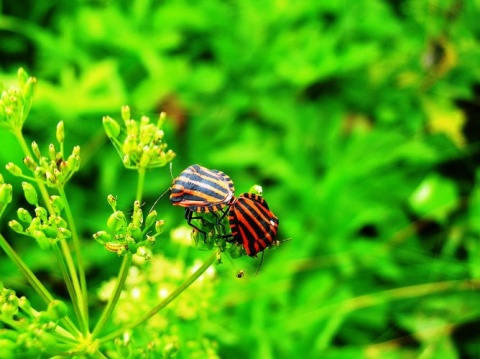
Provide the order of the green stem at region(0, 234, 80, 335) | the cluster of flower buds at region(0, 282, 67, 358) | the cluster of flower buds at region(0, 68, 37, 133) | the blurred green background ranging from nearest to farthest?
the cluster of flower buds at region(0, 282, 67, 358), the green stem at region(0, 234, 80, 335), the cluster of flower buds at region(0, 68, 37, 133), the blurred green background

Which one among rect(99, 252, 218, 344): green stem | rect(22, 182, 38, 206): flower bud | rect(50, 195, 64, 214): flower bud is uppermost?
rect(22, 182, 38, 206): flower bud

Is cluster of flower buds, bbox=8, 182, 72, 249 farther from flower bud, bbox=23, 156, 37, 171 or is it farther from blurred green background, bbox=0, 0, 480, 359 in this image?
blurred green background, bbox=0, 0, 480, 359

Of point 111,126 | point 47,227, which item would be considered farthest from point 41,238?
point 111,126

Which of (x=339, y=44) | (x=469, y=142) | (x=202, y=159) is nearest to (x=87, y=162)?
(x=202, y=159)

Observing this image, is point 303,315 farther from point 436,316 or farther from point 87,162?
point 87,162

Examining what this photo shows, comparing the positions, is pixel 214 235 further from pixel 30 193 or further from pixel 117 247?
pixel 30 193

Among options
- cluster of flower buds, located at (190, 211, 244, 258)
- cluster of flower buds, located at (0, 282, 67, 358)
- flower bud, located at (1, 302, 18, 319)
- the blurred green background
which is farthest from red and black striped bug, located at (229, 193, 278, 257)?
the blurred green background

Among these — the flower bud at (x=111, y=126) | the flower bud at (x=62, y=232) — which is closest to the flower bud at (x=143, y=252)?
the flower bud at (x=62, y=232)
